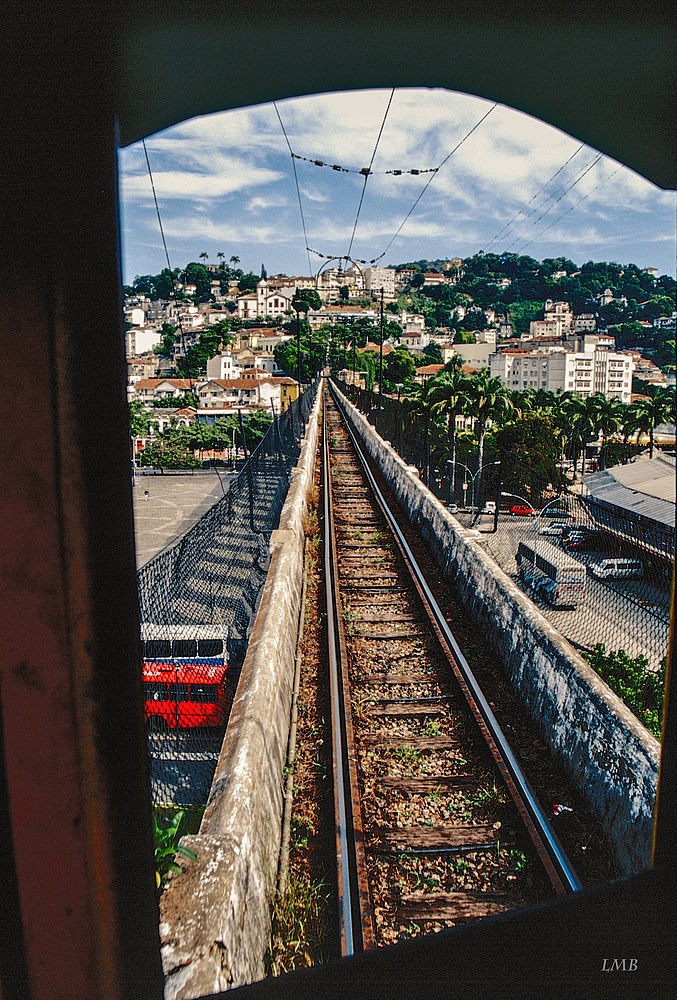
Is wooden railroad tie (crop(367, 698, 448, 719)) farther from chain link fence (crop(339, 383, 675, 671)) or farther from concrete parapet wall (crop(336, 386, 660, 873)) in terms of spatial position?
chain link fence (crop(339, 383, 675, 671))

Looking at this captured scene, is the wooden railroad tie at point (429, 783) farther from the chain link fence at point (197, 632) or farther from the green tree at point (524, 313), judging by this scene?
the green tree at point (524, 313)

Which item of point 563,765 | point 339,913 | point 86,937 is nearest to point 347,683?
point 563,765

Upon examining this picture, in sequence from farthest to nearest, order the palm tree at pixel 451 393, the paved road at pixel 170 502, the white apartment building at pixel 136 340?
1. the paved road at pixel 170 502
2. the palm tree at pixel 451 393
3. the white apartment building at pixel 136 340

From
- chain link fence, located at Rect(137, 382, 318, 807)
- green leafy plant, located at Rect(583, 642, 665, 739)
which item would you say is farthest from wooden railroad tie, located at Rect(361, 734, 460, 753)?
green leafy plant, located at Rect(583, 642, 665, 739)

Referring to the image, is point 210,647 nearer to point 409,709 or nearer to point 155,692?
→ point 155,692

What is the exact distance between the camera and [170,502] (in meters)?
41.2

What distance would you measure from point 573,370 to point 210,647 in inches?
353

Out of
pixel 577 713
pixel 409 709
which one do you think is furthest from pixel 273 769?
pixel 577 713

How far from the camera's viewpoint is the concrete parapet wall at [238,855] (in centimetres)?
232

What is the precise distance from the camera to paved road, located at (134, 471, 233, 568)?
110 feet

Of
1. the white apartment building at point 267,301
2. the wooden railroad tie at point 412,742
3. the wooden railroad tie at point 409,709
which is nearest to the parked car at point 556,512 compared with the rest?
the wooden railroad tie at point 409,709

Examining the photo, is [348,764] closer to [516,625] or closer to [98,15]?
[516,625]

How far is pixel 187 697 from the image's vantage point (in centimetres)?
675

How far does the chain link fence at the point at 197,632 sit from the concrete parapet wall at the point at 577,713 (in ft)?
7.34
